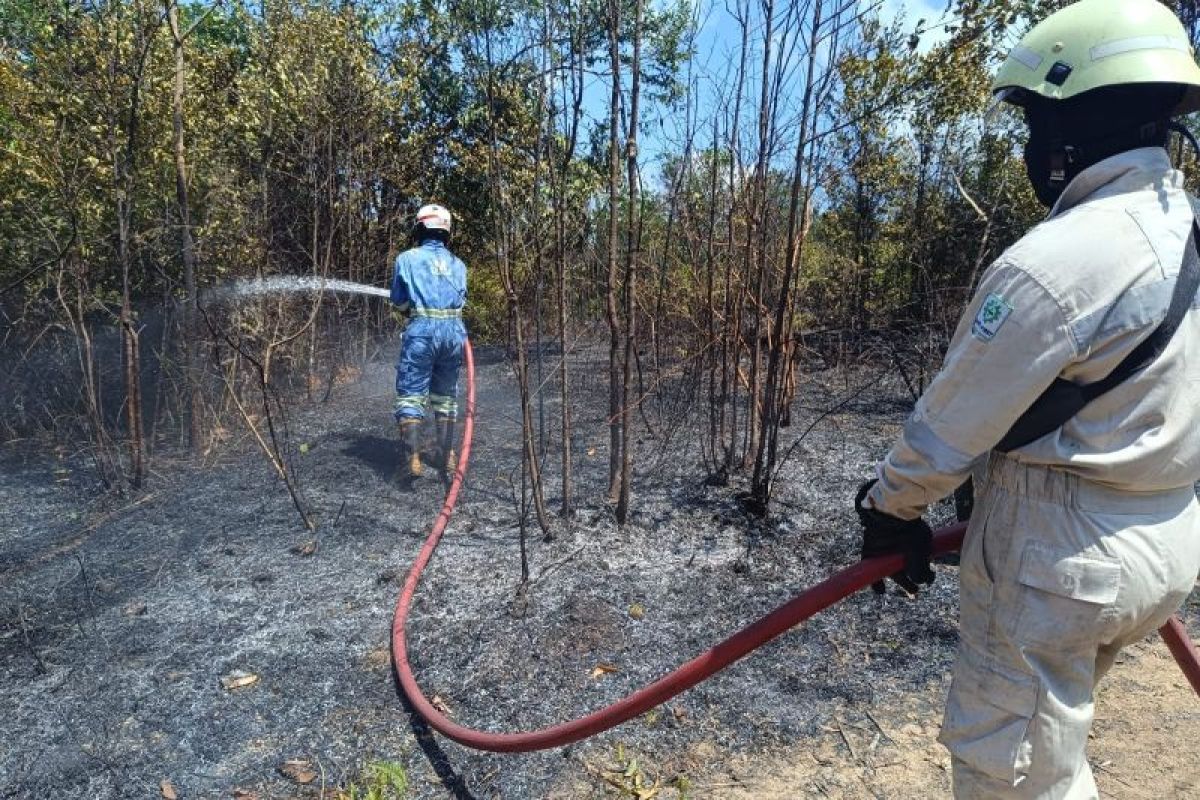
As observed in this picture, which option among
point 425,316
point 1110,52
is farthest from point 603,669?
point 425,316

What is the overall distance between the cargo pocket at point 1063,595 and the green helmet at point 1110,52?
0.91 metres

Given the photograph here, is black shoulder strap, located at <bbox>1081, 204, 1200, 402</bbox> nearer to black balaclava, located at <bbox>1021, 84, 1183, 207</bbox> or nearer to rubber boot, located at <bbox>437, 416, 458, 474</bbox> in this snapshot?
black balaclava, located at <bbox>1021, 84, 1183, 207</bbox>

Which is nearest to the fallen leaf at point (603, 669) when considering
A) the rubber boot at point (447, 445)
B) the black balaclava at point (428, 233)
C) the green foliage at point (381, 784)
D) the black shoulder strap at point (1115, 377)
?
the green foliage at point (381, 784)

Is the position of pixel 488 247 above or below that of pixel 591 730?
above

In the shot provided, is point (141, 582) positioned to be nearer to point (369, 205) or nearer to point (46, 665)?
point (46, 665)

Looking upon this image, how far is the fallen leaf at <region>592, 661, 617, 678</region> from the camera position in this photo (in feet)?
9.96

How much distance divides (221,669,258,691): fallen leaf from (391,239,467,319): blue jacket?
276cm

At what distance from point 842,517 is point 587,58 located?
109 inches

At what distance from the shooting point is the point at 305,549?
399 cm

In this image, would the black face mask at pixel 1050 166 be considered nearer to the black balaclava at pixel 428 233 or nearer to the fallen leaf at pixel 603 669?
the fallen leaf at pixel 603 669

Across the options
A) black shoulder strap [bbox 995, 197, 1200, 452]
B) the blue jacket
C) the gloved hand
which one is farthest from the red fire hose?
the blue jacket

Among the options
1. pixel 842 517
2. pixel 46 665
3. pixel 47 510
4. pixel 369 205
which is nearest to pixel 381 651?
pixel 46 665

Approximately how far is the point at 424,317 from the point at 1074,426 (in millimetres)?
4322

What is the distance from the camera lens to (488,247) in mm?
9594
